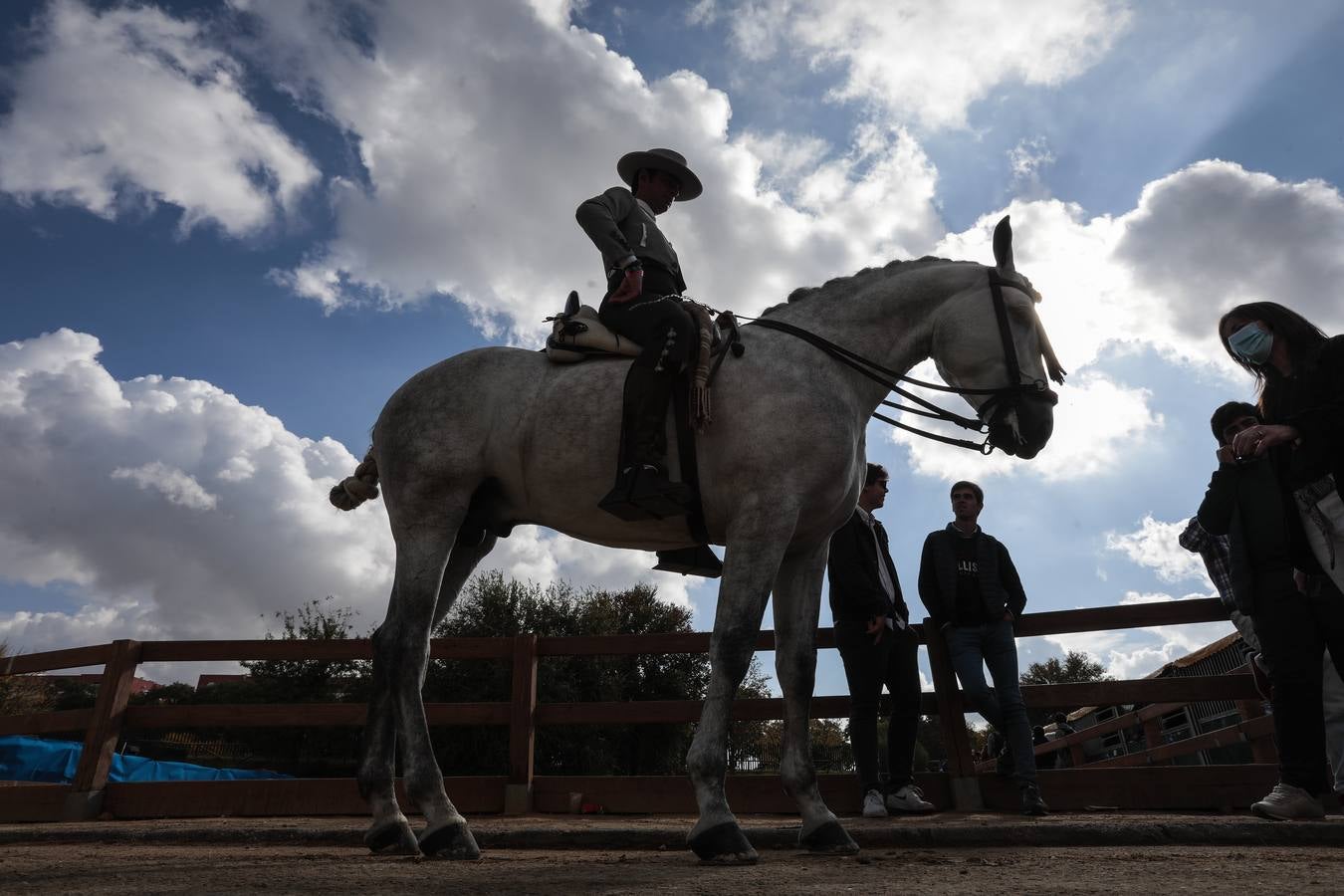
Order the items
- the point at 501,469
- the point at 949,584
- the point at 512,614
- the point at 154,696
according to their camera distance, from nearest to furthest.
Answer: the point at 501,469 → the point at 949,584 → the point at 512,614 → the point at 154,696

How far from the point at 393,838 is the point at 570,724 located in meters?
3.13

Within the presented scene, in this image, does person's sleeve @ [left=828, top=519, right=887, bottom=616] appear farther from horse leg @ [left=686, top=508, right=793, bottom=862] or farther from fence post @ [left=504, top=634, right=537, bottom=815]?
fence post @ [left=504, top=634, right=537, bottom=815]

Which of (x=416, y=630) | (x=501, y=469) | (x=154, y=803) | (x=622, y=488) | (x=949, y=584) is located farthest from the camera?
(x=154, y=803)

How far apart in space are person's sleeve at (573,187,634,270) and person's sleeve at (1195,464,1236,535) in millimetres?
3531

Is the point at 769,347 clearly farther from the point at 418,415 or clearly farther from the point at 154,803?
the point at 154,803

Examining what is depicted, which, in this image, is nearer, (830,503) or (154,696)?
(830,503)

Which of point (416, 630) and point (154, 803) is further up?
point (416, 630)

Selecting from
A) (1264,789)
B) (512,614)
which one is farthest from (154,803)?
(512,614)

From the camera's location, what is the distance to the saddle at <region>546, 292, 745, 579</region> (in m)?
4.20

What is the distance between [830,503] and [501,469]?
1.79 m

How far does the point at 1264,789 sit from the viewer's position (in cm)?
574

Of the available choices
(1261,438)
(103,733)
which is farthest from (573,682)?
(1261,438)

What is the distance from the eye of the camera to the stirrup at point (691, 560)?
4.84 meters

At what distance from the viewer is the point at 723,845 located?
3.51 metres
